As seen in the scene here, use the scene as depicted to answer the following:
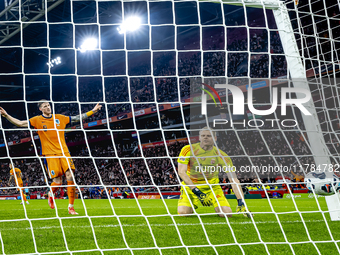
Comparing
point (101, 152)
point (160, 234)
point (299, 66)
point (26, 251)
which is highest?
point (299, 66)

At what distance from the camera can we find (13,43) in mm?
16844

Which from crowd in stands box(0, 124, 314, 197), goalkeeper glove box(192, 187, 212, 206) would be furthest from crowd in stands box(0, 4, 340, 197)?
goalkeeper glove box(192, 187, 212, 206)

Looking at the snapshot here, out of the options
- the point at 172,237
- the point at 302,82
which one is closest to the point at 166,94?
the point at 302,82

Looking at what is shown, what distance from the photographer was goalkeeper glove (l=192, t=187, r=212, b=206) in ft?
12.4

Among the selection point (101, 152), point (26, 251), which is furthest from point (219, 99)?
point (26, 251)

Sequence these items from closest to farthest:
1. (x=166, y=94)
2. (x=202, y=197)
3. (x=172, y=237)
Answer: (x=172, y=237)
(x=202, y=197)
(x=166, y=94)

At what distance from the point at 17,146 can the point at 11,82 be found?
4.57 m

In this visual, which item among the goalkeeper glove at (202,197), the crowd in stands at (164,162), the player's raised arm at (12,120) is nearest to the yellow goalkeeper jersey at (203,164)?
the goalkeeper glove at (202,197)

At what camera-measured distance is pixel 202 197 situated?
380 centimetres

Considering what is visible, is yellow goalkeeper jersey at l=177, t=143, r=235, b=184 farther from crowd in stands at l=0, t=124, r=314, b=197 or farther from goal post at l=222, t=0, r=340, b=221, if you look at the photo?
crowd in stands at l=0, t=124, r=314, b=197

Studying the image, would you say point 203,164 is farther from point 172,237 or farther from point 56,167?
point 56,167

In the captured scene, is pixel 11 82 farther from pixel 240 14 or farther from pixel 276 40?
pixel 276 40

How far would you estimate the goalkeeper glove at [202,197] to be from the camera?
377 centimetres

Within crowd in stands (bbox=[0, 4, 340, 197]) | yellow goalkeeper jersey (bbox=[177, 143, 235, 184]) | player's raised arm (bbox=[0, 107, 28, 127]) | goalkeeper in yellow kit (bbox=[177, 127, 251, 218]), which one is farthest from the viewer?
crowd in stands (bbox=[0, 4, 340, 197])
